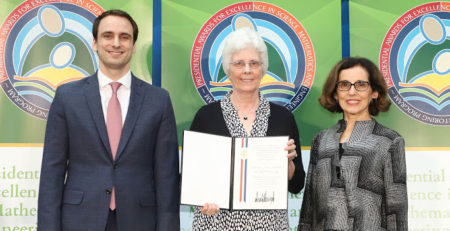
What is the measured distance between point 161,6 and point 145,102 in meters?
1.36

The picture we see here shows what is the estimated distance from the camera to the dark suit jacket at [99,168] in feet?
7.32

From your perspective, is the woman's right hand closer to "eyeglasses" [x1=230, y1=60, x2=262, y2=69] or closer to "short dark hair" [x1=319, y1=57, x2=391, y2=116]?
"eyeglasses" [x1=230, y1=60, x2=262, y2=69]

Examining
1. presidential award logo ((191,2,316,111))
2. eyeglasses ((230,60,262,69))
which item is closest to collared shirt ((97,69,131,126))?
eyeglasses ((230,60,262,69))

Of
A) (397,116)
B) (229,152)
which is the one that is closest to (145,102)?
(229,152)

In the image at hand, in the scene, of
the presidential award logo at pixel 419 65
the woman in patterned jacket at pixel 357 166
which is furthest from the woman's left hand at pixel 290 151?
the presidential award logo at pixel 419 65

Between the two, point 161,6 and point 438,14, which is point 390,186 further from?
point 161,6

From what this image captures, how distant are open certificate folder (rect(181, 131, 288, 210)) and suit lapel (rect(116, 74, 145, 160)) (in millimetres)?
281

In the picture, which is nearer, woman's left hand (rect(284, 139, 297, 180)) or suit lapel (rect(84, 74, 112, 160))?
suit lapel (rect(84, 74, 112, 160))

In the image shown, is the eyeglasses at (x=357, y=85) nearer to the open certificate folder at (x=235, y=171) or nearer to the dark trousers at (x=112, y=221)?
the open certificate folder at (x=235, y=171)

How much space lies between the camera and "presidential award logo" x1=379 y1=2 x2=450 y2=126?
356 cm

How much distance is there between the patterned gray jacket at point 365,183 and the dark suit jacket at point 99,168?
0.84 m

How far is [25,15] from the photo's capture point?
135 inches

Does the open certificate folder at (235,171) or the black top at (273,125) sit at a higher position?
the black top at (273,125)

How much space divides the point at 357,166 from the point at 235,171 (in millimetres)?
644
